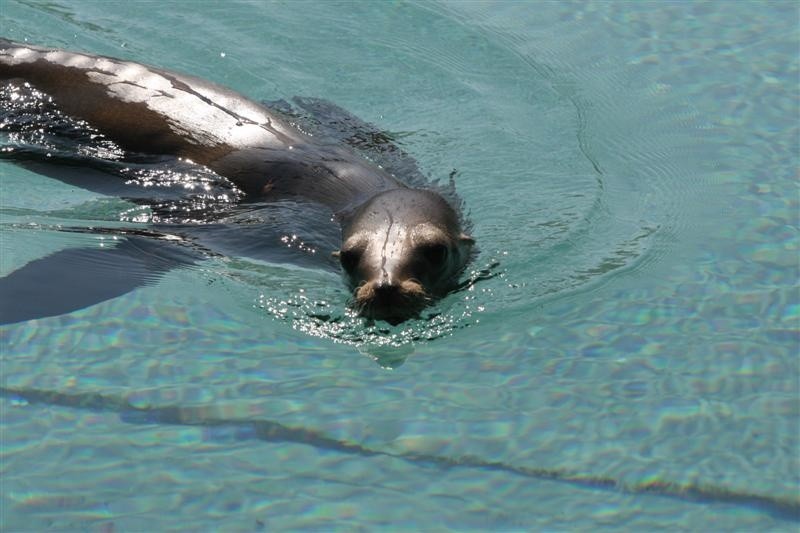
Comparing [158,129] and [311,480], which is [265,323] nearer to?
[311,480]

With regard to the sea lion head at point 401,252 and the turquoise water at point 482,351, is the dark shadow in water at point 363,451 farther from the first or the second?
the sea lion head at point 401,252

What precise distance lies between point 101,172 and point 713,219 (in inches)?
145

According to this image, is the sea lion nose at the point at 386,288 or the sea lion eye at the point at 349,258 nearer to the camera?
the sea lion nose at the point at 386,288

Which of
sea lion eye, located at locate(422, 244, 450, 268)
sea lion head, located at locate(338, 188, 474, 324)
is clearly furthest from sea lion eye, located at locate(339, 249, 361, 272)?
sea lion eye, located at locate(422, 244, 450, 268)

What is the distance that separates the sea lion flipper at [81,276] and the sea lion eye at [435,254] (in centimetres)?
139

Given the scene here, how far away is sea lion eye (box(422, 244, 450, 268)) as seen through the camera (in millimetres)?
A: 5586

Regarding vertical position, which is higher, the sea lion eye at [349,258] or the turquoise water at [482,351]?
the sea lion eye at [349,258]

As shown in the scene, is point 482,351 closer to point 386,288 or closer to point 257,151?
point 386,288

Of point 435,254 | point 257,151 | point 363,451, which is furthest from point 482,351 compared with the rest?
point 257,151

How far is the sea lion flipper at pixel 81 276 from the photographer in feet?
18.4

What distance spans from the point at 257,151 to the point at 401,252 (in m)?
1.60

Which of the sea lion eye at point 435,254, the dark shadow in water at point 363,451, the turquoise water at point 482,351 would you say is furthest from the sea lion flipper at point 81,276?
the sea lion eye at point 435,254

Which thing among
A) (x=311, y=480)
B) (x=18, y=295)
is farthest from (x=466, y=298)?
(x=18, y=295)

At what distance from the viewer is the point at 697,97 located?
8695 mm
